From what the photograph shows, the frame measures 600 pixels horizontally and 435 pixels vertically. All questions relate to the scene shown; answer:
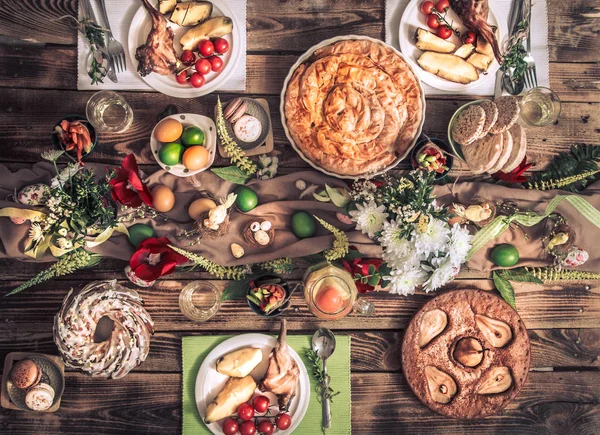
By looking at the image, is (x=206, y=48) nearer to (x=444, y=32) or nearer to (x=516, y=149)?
(x=444, y=32)

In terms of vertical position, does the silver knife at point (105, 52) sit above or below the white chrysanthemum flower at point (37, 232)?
above

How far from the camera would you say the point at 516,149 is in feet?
6.53

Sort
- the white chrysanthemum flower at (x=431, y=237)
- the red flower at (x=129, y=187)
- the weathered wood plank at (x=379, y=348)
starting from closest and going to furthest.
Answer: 1. the white chrysanthemum flower at (x=431, y=237)
2. the red flower at (x=129, y=187)
3. the weathered wood plank at (x=379, y=348)

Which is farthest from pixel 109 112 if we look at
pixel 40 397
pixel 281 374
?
pixel 281 374

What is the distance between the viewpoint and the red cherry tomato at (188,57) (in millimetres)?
2002

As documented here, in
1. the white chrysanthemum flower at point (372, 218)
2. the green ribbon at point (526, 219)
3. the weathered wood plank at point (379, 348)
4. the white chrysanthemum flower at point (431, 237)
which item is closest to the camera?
the white chrysanthemum flower at point (431, 237)

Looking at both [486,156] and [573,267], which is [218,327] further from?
[573,267]

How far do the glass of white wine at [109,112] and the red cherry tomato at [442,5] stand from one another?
136 cm

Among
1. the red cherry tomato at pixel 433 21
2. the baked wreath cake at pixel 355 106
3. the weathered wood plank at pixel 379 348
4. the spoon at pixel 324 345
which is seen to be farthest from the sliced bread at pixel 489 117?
the spoon at pixel 324 345

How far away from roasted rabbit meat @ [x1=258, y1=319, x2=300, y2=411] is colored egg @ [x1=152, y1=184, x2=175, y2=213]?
25.9 inches

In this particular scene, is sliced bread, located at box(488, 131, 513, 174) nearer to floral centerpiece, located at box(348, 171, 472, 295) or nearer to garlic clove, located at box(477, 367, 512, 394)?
floral centerpiece, located at box(348, 171, 472, 295)

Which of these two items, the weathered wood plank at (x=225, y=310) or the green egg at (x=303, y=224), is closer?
the green egg at (x=303, y=224)

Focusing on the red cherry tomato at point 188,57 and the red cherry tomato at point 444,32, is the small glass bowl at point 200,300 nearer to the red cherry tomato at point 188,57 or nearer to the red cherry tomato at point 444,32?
the red cherry tomato at point 188,57

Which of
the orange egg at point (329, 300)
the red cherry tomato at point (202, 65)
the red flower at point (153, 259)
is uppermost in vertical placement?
the red cherry tomato at point (202, 65)
